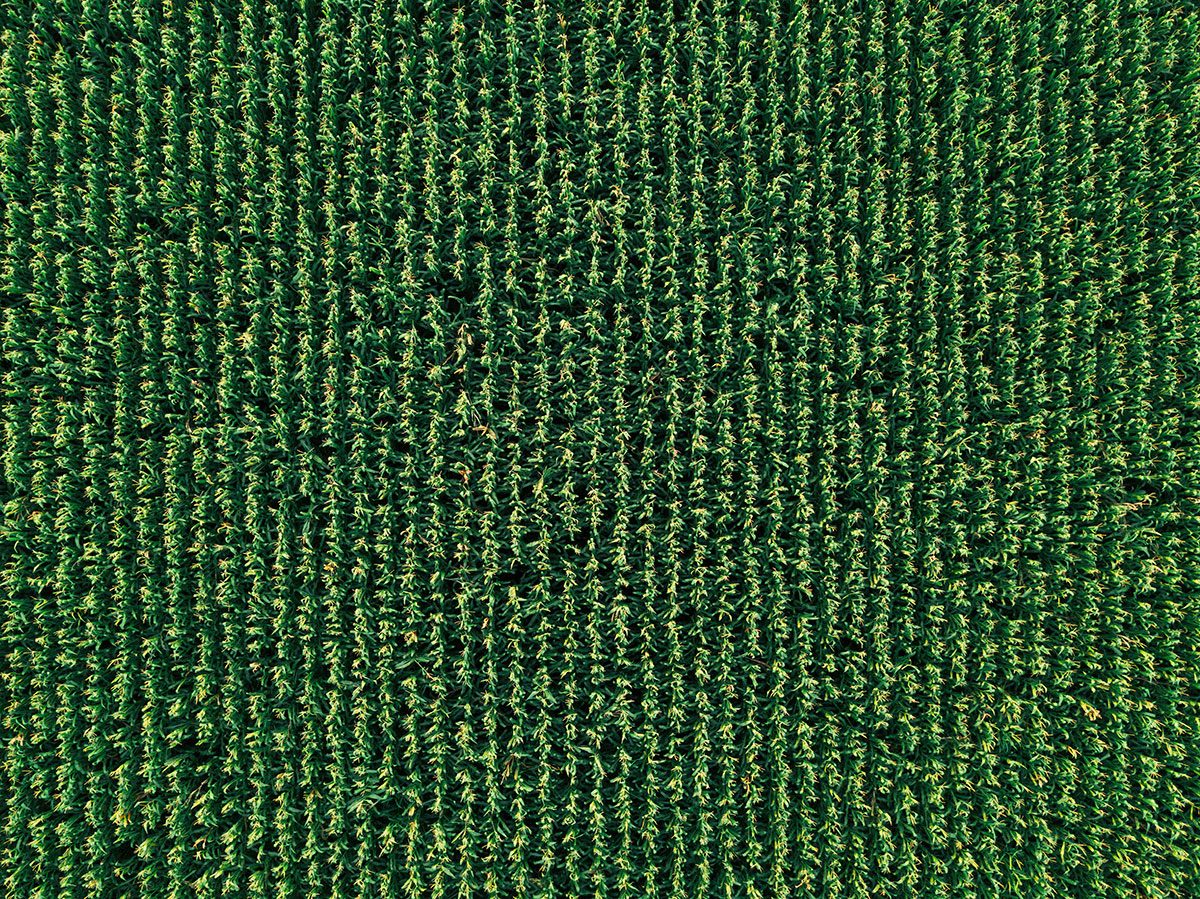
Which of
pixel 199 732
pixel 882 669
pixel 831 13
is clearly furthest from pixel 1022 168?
→ pixel 199 732

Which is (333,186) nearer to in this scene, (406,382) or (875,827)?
(406,382)

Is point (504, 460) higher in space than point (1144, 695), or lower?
higher

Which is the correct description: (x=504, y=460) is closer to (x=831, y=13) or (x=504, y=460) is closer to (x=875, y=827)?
(x=875, y=827)

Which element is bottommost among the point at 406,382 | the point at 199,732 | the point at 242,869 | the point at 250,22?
the point at 242,869

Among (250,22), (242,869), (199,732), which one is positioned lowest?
(242,869)

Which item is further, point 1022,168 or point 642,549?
point 1022,168

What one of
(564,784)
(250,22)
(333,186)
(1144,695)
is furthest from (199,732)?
(1144,695)
